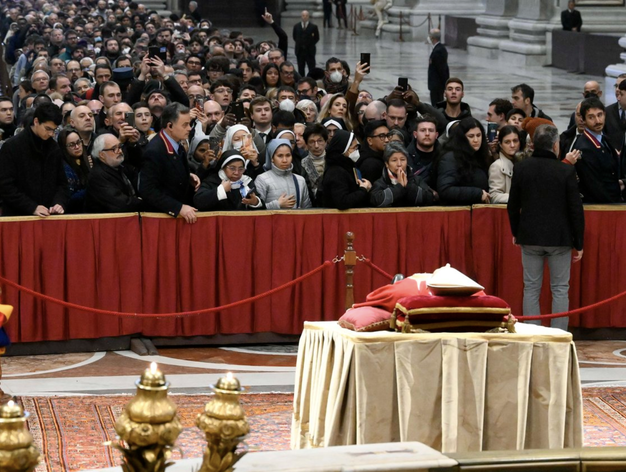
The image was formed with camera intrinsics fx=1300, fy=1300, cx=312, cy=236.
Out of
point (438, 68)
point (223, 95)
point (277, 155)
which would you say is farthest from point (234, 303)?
point (438, 68)

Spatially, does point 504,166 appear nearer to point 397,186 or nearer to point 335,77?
point 397,186

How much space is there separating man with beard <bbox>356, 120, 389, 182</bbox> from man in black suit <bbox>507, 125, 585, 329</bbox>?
142 cm

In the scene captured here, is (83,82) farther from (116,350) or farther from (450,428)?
(450,428)

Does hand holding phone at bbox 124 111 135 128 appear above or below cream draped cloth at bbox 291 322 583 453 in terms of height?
above

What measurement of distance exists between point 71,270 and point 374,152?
110 inches

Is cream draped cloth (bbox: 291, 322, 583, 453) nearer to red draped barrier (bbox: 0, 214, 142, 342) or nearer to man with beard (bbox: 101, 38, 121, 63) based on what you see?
red draped barrier (bbox: 0, 214, 142, 342)

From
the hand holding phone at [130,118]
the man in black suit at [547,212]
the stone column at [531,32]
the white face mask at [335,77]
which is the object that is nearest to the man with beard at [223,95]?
the hand holding phone at [130,118]

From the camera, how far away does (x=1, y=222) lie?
983 cm

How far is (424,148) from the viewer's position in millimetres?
11227

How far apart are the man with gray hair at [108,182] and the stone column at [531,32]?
76.0 ft

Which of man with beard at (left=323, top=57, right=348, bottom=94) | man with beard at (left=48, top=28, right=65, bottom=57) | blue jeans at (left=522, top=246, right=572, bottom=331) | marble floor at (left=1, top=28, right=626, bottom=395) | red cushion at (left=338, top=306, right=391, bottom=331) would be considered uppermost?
man with beard at (left=48, top=28, right=65, bottom=57)

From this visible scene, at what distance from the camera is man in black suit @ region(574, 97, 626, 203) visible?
10852 mm

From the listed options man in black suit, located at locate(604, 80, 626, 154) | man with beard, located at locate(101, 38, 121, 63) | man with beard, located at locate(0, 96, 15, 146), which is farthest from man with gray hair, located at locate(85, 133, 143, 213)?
man with beard, located at locate(101, 38, 121, 63)

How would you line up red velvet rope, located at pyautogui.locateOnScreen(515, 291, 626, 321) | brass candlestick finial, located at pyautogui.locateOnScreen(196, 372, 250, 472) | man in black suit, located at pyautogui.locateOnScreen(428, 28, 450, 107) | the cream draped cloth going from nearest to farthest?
1. brass candlestick finial, located at pyautogui.locateOnScreen(196, 372, 250, 472)
2. the cream draped cloth
3. red velvet rope, located at pyautogui.locateOnScreen(515, 291, 626, 321)
4. man in black suit, located at pyautogui.locateOnScreen(428, 28, 450, 107)
